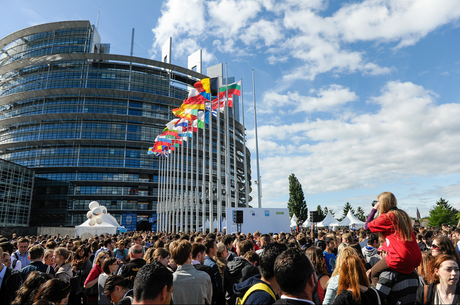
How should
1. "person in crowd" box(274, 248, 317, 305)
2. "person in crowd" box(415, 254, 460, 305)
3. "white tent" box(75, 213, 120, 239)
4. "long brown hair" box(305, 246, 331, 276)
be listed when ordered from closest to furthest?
"person in crowd" box(274, 248, 317, 305)
"person in crowd" box(415, 254, 460, 305)
"long brown hair" box(305, 246, 331, 276)
"white tent" box(75, 213, 120, 239)

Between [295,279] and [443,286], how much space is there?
2457 millimetres

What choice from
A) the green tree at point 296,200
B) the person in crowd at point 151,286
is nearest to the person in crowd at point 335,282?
the person in crowd at point 151,286

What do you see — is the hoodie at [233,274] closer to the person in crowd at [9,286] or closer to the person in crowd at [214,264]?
the person in crowd at [214,264]

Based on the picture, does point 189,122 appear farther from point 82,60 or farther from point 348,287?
point 82,60

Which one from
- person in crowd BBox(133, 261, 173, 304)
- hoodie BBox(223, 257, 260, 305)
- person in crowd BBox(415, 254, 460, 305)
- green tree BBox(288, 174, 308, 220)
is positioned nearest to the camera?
person in crowd BBox(133, 261, 173, 304)

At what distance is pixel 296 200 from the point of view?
6950 centimetres

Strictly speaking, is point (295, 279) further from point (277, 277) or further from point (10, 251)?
point (10, 251)

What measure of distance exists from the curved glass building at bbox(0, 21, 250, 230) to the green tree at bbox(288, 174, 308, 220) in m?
14.3

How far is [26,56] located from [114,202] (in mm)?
44939

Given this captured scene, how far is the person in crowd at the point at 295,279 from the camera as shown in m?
2.81

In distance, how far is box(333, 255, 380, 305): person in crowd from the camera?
312 cm

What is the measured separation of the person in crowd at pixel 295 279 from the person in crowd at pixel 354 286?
0.53 meters

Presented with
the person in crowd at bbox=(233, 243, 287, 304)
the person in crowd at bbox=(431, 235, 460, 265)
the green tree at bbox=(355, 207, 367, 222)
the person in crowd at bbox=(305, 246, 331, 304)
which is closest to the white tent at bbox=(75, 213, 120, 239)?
the person in crowd at bbox=(305, 246, 331, 304)

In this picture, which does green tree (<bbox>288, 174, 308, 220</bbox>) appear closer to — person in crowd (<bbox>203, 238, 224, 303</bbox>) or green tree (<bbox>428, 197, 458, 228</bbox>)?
green tree (<bbox>428, 197, 458, 228</bbox>)
